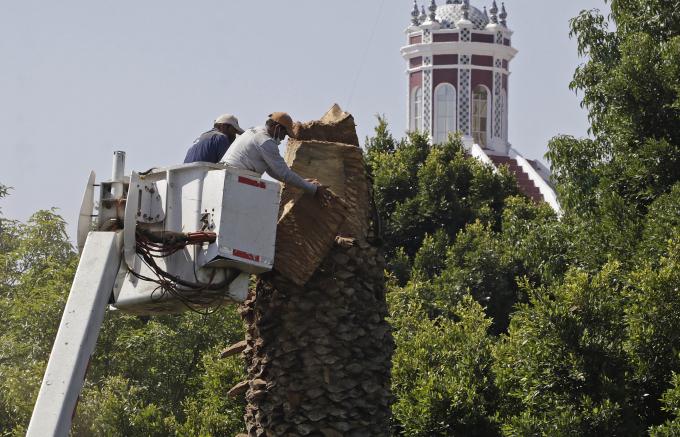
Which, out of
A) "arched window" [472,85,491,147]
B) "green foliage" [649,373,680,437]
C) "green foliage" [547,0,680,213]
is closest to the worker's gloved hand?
"green foliage" [649,373,680,437]

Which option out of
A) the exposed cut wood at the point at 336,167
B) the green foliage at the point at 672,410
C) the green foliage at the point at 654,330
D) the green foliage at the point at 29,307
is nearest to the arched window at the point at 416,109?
the green foliage at the point at 29,307

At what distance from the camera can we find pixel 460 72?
55.9 m

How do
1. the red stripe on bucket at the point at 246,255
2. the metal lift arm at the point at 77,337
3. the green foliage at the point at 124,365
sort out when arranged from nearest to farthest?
the metal lift arm at the point at 77,337
the red stripe on bucket at the point at 246,255
the green foliage at the point at 124,365

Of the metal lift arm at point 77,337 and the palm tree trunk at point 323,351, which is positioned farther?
the palm tree trunk at point 323,351

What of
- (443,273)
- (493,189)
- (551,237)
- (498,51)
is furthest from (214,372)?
(498,51)

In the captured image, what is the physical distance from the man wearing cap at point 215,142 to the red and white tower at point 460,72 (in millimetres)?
41400

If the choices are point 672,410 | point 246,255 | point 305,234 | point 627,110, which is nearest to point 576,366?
point 672,410

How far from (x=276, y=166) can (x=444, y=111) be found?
43672 millimetres

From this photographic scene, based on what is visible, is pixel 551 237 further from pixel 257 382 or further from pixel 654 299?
pixel 257 382

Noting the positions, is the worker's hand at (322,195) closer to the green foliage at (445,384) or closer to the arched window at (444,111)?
the green foliage at (445,384)

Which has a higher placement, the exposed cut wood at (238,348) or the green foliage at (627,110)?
the green foliage at (627,110)

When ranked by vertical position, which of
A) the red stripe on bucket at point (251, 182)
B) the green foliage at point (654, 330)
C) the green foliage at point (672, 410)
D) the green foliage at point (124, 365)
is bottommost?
the red stripe on bucket at point (251, 182)

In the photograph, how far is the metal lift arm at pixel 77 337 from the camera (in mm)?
11578

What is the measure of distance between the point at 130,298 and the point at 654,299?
→ 343 inches
